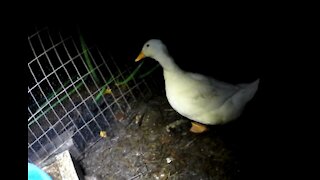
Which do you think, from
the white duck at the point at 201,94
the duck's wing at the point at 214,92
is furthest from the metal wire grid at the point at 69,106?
the duck's wing at the point at 214,92

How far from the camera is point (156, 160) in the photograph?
2.50m

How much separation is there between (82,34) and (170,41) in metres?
0.95

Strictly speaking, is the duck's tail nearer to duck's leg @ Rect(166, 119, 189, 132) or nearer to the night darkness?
the night darkness

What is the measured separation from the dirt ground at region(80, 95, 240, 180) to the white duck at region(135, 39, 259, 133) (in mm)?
210

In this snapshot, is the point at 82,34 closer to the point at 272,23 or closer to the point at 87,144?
the point at 87,144

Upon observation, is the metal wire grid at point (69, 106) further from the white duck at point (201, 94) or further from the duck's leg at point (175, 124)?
the white duck at point (201, 94)

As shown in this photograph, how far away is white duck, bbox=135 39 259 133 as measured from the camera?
2.32m

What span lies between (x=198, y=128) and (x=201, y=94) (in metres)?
0.40

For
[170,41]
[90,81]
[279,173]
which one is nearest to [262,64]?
[170,41]

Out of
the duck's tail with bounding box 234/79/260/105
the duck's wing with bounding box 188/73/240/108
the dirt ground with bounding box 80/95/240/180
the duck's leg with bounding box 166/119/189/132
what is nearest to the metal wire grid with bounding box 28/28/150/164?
the dirt ground with bounding box 80/95/240/180

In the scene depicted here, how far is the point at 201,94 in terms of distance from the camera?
2.30 m

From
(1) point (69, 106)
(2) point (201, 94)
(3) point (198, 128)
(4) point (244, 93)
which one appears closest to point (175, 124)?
(3) point (198, 128)

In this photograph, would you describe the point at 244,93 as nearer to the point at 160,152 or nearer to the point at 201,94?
the point at 201,94

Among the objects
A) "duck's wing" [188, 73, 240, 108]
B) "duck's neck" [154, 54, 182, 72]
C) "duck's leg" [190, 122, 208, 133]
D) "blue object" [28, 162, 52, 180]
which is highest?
"duck's neck" [154, 54, 182, 72]
